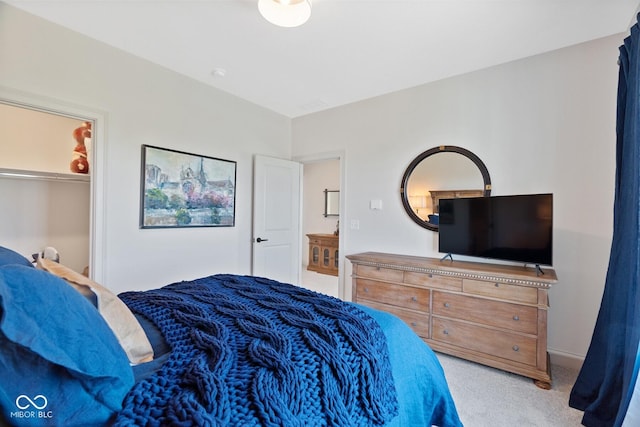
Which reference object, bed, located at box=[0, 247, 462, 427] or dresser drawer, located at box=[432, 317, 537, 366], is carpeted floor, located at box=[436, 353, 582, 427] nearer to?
dresser drawer, located at box=[432, 317, 537, 366]

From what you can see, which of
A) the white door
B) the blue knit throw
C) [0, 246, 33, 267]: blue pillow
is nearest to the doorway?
the white door

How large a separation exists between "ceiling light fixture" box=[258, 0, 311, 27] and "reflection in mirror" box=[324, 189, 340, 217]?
4630mm

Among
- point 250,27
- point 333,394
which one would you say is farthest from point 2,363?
point 250,27

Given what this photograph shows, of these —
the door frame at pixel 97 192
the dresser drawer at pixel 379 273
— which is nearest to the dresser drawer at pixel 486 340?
the dresser drawer at pixel 379 273

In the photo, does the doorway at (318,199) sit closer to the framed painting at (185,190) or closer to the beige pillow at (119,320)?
the framed painting at (185,190)

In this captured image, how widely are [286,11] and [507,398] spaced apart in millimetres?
2988

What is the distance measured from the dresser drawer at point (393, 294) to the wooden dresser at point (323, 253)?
2.94 m

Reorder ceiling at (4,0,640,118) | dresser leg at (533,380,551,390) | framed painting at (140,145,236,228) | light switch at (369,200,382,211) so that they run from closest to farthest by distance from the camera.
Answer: ceiling at (4,0,640,118)
dresser leg at (533,380,551,390)
framed painting at (140,145,236,228)
light switch at (369,200,382,211)

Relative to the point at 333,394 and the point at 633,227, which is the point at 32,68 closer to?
the point at 333,394

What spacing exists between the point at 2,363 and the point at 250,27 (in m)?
2.37

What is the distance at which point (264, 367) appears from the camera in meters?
0.88

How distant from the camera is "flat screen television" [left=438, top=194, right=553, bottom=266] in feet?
7.48

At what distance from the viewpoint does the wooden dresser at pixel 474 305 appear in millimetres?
2158

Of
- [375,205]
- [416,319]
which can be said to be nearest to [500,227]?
[416,319]
